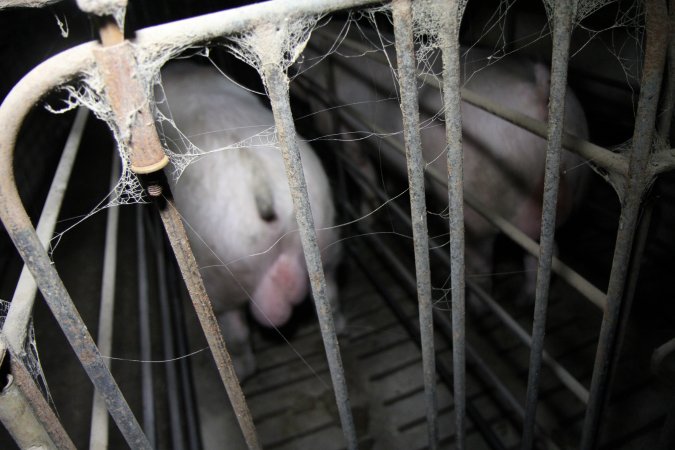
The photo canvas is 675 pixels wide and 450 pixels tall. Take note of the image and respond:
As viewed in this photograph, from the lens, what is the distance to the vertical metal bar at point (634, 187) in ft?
1.89

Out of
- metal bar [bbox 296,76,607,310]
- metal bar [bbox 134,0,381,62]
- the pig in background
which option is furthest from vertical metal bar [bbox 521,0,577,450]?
the pig in background

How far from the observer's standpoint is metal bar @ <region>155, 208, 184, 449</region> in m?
1.48

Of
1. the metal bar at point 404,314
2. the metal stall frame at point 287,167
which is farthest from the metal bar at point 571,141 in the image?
the metal bar at point 404,314

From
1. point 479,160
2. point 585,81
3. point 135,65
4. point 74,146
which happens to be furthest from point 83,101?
point 585,81

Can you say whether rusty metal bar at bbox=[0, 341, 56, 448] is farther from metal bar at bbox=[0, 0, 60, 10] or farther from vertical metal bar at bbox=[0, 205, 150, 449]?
metal bar at bbox=[0, 0, 60, 10]

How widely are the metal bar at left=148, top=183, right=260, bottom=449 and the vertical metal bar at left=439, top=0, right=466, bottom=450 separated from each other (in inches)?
13.5

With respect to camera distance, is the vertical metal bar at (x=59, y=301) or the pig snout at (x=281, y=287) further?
the pig snout at (x=281, y=287)

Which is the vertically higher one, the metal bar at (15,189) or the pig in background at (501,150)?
the pig in background at (501,150)

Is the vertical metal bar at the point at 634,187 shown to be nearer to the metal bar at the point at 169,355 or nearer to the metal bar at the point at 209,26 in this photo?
the metal bar at the point at 209,26

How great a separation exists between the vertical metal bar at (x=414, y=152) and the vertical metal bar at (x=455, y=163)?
43 mm

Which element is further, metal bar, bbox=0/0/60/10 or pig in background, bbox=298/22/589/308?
pig in background, bbox=298/22/589/308

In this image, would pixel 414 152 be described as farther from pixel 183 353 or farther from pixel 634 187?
pixel 183 353

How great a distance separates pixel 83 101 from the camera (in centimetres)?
44

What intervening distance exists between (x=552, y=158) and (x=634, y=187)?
120mm
